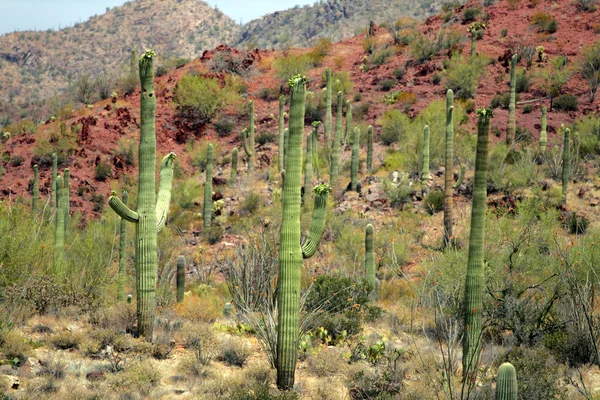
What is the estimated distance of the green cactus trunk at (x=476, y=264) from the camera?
771cm

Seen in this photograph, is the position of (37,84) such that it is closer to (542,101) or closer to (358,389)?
(542,101)

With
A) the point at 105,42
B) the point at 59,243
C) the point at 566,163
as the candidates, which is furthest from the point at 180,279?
the point at 105,42

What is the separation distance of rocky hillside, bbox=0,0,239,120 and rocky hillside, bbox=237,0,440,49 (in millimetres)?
7754

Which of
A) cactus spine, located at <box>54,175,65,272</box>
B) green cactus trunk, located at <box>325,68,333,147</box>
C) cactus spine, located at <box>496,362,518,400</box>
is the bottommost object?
cactus spine, located at <box>496,362,518,400</box>

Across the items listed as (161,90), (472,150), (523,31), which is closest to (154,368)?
(472,150)

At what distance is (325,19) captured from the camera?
84812 mm

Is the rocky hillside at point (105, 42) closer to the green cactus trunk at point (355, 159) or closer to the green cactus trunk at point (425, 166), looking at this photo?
the green cactus trunk at point (355, 159)

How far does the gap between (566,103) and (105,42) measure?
7751cm

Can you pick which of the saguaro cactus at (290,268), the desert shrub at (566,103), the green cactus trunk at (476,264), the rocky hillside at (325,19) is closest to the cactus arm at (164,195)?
the saguaro cactus at (290,268)

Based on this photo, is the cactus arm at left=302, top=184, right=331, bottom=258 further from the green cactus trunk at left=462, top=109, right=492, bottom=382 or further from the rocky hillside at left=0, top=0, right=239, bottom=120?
the rocky hillside at left=0, top=0, right=239, bottom=120

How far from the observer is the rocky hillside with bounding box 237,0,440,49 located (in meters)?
77.2

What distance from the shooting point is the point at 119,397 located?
7152 mm

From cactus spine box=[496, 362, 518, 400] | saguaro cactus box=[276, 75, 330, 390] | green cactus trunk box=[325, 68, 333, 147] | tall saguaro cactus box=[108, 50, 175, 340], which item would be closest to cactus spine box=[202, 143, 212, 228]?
green cactus trunk box=[325, 68, 333, 147]

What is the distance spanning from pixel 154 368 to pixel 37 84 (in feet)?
262
